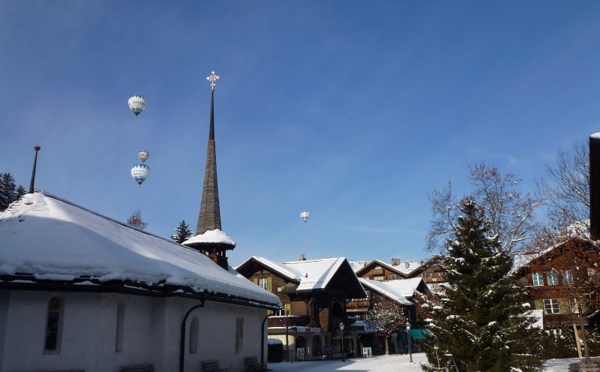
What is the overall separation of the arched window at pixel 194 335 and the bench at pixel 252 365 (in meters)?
5.34

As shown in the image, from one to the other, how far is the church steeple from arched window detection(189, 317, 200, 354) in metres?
9.80

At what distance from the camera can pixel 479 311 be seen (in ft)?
53.7

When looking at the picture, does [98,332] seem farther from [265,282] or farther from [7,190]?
[7,190]

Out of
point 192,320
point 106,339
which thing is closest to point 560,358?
point 192,320

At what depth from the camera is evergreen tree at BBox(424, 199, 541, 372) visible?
52.3 feet

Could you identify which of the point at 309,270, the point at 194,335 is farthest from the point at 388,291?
the point at 194,335

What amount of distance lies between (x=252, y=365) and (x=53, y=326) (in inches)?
481

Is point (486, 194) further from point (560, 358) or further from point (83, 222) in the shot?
point (83, 222)

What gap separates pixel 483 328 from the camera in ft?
52.4

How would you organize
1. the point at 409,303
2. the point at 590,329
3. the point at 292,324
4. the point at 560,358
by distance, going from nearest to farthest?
the point at 560,358, the point at 590,329, the point at 292,324, the point at 409,303

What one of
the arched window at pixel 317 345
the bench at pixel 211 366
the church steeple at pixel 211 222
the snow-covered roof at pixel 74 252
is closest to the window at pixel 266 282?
the arched window at pixel 317 345

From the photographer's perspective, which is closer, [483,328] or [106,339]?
[106,339]

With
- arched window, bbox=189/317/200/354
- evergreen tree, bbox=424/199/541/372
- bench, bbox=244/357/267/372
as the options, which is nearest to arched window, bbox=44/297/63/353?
arched window, bbox=189/317/200/354

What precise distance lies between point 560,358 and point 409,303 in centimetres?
2655
